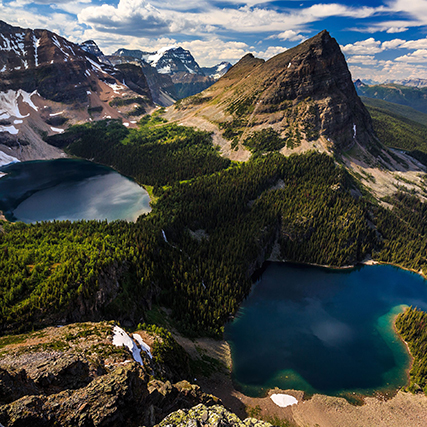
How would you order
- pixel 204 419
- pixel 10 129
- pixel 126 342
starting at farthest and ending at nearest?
pixel 10 129 < pixel 126 342 < pixel 204 419

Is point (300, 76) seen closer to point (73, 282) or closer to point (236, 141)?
point (236, 141)

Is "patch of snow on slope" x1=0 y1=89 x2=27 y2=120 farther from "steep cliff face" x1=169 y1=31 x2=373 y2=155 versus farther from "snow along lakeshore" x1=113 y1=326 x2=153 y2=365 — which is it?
"snow along lakeshore" x1=113 y1=326 x2=153 y2=365

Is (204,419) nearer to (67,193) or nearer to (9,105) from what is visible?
(67,193)

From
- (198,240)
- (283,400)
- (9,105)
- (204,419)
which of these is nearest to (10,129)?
(9,105)

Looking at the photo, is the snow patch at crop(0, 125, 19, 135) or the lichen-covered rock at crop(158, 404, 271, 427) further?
the snow patch at crop(0, 125, 19, 135)

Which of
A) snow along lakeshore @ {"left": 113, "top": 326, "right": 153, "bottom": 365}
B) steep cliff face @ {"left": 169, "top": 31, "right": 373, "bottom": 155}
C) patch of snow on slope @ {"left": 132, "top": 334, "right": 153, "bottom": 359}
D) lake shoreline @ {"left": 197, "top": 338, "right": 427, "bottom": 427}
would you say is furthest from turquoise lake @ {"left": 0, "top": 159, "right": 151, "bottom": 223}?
steep cliff face @ {"left": 169, "top": 31, "right": 373, "bottom": 155}

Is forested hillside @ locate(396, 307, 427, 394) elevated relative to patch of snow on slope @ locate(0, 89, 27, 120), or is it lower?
lower

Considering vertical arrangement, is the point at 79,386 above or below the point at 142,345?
above
